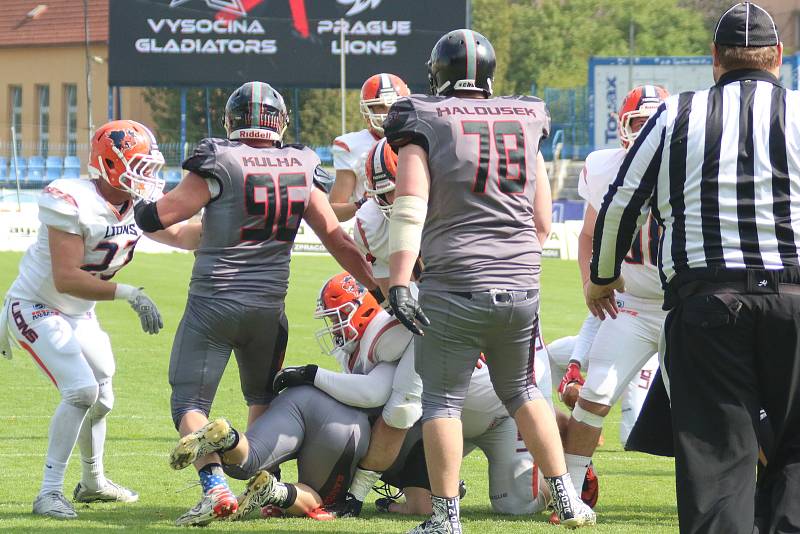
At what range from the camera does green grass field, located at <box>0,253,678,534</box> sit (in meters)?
5.18

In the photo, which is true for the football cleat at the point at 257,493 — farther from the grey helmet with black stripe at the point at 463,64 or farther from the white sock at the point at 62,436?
the grey helmet with black stripe at the point at 463,64

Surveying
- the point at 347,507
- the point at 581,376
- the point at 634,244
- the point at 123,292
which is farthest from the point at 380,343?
the point at 581,376

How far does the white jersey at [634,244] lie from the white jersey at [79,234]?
79.2 inches

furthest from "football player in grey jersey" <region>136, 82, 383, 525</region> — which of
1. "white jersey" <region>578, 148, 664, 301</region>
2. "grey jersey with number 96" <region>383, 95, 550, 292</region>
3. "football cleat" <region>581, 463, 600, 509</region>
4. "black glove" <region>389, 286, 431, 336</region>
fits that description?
"football cleat" <region>581, 463, 600, 509</region>

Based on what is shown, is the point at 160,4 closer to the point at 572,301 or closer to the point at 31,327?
the point at 572,301

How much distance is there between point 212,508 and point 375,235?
141cm

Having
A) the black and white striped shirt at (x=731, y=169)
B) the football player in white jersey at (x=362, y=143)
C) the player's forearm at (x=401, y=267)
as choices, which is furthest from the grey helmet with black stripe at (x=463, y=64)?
the football player in white jersey at (x=362, y=143)

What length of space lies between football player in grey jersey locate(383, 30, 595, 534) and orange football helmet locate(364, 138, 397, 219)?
73 centimetres

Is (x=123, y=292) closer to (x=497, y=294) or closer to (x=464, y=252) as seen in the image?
(x=464, y=252)

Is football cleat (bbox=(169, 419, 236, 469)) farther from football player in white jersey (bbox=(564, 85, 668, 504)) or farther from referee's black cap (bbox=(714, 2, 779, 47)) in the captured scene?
referee's black cap (bbox=(714, 2, 779, 47))

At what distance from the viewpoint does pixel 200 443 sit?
16.4ft

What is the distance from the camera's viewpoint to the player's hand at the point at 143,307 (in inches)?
210

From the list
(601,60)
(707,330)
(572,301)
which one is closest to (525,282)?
(707,330)

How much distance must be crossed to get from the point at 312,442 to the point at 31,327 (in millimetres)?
1346
